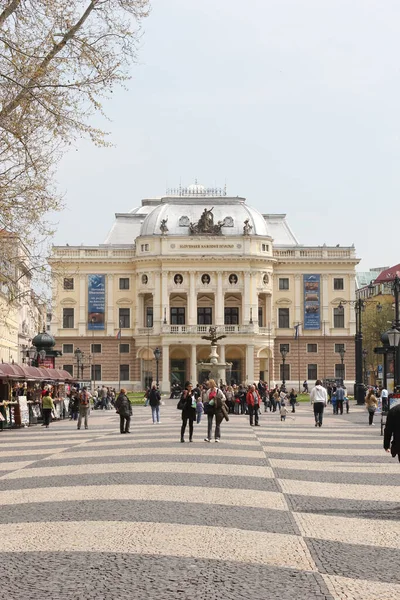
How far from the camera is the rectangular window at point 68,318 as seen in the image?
10162 centimetres

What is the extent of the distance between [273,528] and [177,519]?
1240mm

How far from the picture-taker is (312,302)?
10331cm

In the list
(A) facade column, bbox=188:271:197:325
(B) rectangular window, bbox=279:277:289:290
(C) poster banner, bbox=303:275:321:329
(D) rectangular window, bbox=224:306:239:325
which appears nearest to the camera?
(A) facade column, bbox=188:271:197:325

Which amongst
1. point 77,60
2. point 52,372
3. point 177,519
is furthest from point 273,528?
point 52,372

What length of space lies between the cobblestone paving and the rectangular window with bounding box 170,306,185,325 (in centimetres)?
8061

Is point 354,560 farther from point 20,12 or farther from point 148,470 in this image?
point 20,12

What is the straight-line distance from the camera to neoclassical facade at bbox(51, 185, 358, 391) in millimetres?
101188

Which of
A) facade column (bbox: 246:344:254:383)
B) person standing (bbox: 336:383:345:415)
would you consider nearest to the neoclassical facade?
facade column (bbox: 246:344:254:383)

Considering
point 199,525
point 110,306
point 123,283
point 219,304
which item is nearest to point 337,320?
point 219,304

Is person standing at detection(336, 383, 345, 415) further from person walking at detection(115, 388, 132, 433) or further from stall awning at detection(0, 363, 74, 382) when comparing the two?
person walking at detection(115, 388, 132, 433)

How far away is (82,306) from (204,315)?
42.2 feet

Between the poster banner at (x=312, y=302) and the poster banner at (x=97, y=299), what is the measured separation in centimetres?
2115

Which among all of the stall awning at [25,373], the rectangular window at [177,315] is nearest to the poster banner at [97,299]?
the rectangular window at [177,315]

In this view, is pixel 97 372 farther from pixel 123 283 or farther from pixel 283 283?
pixel 283 283
